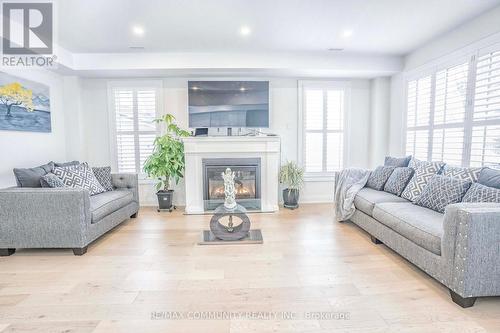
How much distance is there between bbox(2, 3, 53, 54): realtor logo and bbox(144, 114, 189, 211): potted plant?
1.78 meters

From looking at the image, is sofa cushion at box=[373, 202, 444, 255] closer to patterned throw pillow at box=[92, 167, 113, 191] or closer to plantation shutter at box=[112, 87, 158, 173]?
patterned throw pillow at box=[92, 167, 113, 191]

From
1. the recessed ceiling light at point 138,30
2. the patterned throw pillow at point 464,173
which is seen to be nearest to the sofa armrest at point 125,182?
the recessed ceiling light at point 138,30

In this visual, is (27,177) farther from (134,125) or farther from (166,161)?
(134,125)

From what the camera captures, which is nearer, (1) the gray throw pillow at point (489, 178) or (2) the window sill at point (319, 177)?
(1) the gray throw pillow at point (489, 178)

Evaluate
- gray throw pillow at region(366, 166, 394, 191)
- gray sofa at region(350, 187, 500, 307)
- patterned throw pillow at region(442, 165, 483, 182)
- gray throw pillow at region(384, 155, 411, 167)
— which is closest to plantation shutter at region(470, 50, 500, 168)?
patterned throw pillow at region(442, 165, 483, 182)

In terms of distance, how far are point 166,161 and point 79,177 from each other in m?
1.25

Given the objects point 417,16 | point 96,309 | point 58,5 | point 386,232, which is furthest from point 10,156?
point 417,16

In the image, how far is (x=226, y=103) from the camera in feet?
15.2

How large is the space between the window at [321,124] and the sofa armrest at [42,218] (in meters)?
3.67

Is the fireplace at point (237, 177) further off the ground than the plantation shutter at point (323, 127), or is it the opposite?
the plantation shutter at point (323, 127)

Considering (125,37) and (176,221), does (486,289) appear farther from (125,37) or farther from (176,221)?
(125,37)

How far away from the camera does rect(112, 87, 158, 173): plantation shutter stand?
483 cm

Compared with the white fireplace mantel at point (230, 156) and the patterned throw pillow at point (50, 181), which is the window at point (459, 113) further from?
the patterned throw pillow at point (50, 181)

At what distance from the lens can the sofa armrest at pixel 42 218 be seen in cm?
276
